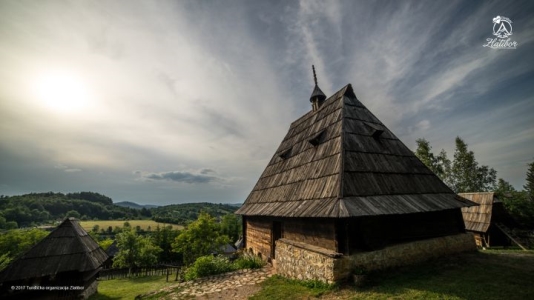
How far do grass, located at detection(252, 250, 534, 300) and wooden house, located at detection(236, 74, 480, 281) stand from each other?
0.64 m

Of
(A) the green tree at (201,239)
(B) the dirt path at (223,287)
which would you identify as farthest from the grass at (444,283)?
(A) the green tree at (201,239)

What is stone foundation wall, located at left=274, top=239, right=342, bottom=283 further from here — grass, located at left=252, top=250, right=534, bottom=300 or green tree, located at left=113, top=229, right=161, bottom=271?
green tree, located at left=113, top=229, right=161, bottom=271

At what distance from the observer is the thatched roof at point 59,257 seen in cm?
1088

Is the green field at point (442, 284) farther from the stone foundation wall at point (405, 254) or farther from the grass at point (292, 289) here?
the stone foundation wall at point (405, 254)

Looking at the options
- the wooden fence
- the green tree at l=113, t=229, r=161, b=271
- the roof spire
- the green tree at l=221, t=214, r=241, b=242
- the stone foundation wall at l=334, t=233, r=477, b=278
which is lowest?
the green tree at l=221, t=214, r=241, b=242

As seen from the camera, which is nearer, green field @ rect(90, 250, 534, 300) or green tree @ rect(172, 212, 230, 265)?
Result: green field @ rect(90, 250, 534, 300)

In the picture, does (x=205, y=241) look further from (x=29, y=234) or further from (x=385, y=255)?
(x=29, y=234)

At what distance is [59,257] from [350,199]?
52.2ft

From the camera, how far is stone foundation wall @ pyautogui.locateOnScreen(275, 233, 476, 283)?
7.17 metres

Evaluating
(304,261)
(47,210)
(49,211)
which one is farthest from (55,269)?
(47,210)

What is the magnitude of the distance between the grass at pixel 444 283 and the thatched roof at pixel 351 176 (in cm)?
211

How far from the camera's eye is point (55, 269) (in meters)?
11.3

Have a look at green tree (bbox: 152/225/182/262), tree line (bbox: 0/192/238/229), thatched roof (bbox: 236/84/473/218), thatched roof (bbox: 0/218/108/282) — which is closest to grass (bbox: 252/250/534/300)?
thatched roof (bbox: 236/84/473/218)

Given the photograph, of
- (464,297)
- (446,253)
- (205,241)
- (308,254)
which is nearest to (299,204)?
(308,254)
